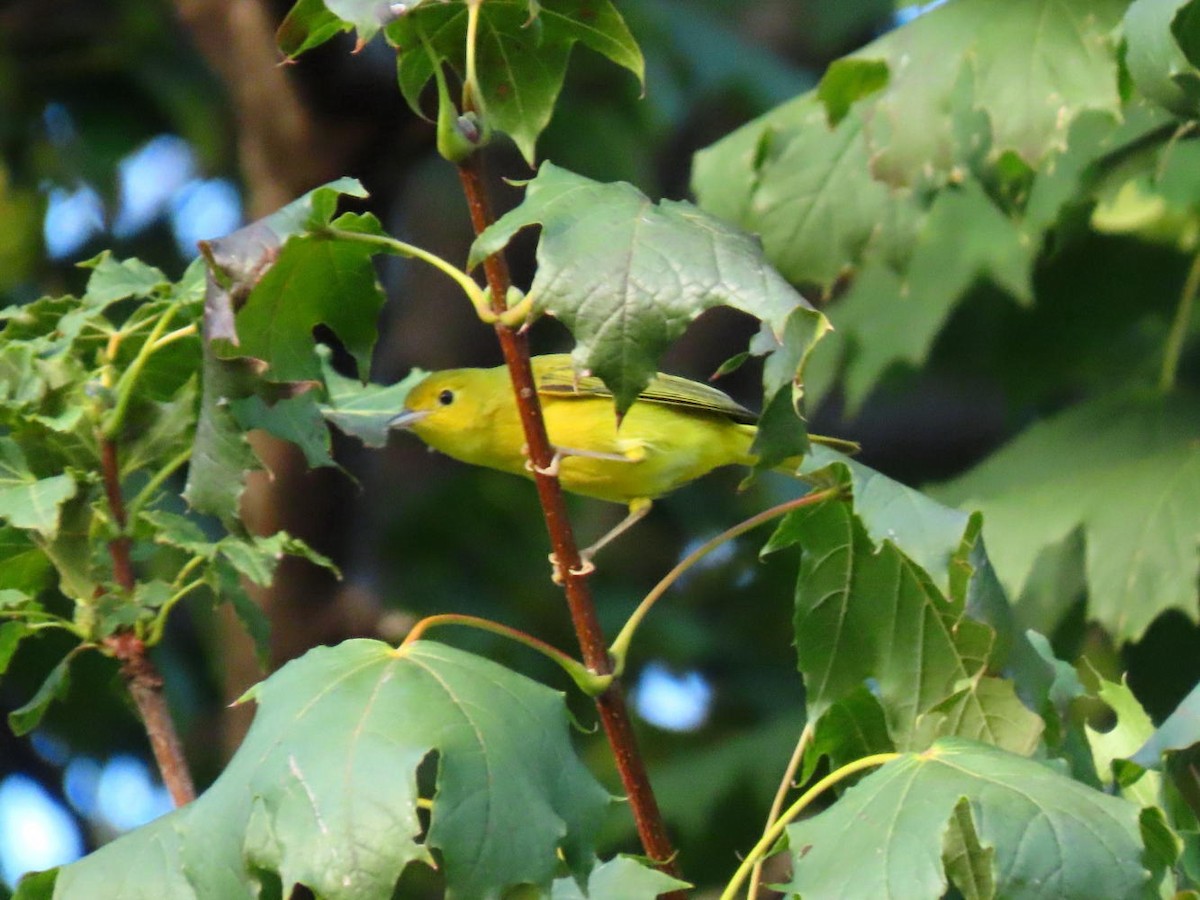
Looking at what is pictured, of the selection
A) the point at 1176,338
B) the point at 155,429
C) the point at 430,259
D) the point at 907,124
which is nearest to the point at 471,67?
the point at 430,259

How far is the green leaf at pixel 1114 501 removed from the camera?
3.94 m

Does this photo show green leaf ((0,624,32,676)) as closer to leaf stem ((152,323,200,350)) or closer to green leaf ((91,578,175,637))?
green leaf ((91,578,175,637))

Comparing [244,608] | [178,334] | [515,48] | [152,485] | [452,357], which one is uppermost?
[515,48]

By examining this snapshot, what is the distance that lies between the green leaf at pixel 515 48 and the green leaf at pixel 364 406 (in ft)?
1.77

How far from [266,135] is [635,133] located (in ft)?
7.51

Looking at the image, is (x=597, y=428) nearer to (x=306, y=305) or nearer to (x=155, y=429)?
(x=155, y=429)

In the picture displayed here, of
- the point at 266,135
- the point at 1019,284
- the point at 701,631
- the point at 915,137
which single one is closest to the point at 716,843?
the point at 701,631

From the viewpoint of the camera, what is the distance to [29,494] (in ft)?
7.39

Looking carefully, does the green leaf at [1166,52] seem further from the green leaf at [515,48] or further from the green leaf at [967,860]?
the green leaf at [967,860]

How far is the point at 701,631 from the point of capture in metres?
8.19

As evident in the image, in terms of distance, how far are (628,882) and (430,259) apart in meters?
0.80

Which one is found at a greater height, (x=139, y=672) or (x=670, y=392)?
(x=139, y=672)

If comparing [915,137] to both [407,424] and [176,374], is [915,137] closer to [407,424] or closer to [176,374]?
[407,424]

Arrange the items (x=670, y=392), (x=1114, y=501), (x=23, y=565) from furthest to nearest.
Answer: (x=1114, y=501) → (x=670, y=392) → (x=23, y=565)
